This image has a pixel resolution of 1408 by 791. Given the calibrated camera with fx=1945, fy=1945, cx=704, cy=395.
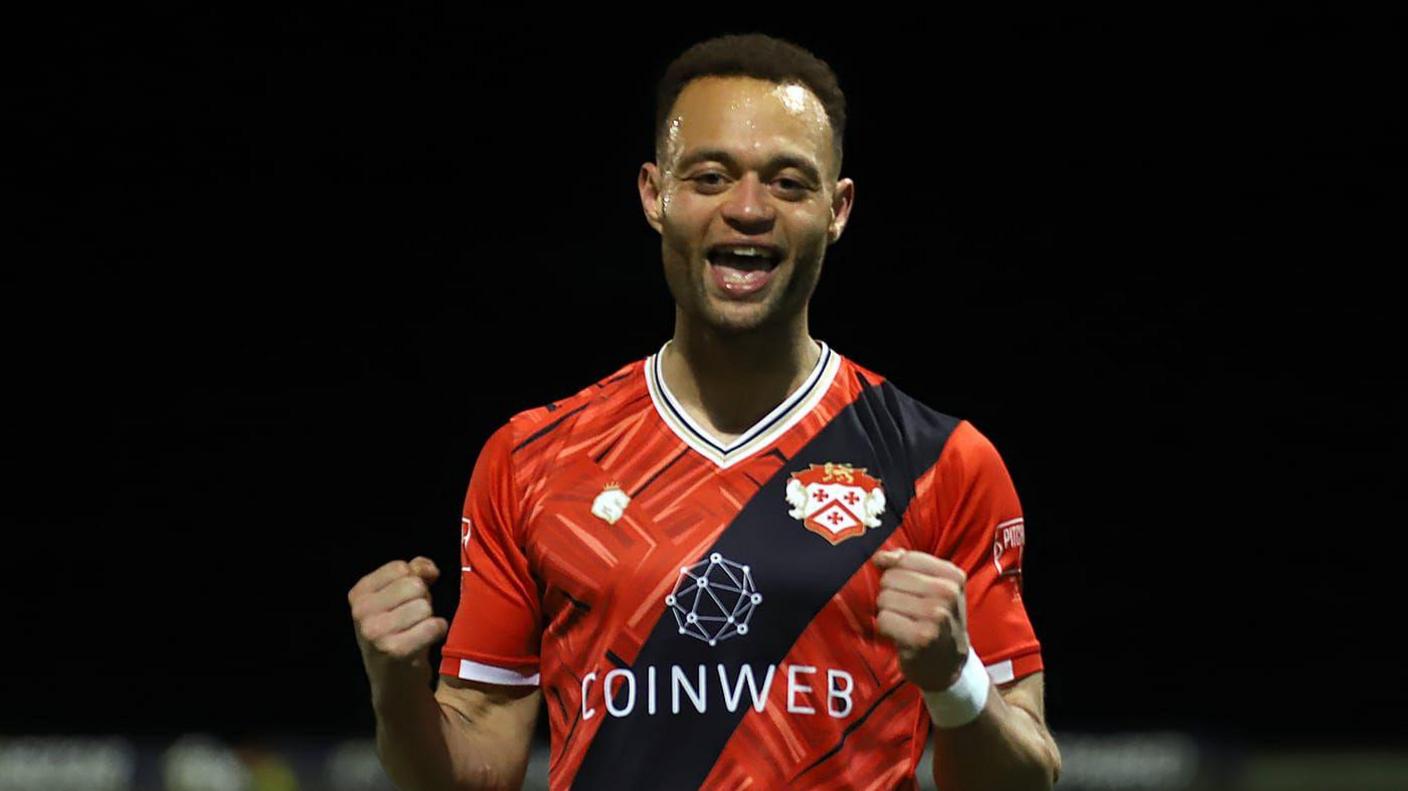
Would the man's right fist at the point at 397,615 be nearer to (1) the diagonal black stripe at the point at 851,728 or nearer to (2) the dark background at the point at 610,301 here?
(1) the diagonal black stripe at the point at 851,728

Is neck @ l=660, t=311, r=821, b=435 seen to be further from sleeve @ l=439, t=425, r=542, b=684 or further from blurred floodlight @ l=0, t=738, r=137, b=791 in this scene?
blurred floodlight @ l=0, t=738, r=137, b=791

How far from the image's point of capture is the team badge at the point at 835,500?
84.5 inches

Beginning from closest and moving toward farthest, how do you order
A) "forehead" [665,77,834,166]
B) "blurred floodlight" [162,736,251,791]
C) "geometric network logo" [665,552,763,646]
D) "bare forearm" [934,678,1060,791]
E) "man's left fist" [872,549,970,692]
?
1. "man's left fist" [872,549,970,692]
2. "bare forearm" [934,678,1060,791]
3. "geometric network logo" [665,552,763,646]
4. "forehead" [665,77,834,166]
5. "blurred floodlight" [162,736,251,791]

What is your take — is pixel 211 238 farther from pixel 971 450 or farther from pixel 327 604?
pixel 971 450

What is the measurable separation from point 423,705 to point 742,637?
348mm

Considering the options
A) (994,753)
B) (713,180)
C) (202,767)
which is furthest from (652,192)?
(202,767)

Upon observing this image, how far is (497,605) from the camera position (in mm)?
2229

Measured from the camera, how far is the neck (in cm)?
226

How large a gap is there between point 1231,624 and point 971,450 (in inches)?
131

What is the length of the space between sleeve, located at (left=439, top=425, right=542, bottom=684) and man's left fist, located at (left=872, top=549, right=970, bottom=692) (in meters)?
0.51

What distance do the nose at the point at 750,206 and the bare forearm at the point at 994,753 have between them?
0.57 m

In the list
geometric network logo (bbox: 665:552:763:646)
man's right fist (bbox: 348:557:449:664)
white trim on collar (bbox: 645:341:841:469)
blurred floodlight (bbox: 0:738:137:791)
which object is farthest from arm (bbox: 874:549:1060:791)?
blurred floodlight (bbox: 0:738:137:791)

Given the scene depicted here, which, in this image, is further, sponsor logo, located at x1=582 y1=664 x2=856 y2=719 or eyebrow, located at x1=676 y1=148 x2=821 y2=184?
eyebrow, located at x1=676 y1=148 x2=821 y2=184

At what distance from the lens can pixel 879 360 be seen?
5.52 meters
